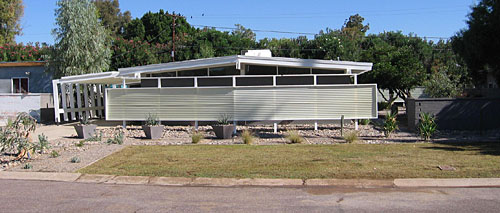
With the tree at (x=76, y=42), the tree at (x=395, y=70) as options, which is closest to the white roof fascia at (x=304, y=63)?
the tree at (x=395, y=70)

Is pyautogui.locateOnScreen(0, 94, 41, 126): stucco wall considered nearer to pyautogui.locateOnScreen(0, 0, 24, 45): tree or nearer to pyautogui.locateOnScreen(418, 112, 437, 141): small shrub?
pyautogui.locateOnScreen(418, 112, 437, 141): small shrub

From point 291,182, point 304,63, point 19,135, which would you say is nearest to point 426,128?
point 304,63

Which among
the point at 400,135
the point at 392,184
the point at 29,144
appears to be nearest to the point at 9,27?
the point at 29,144

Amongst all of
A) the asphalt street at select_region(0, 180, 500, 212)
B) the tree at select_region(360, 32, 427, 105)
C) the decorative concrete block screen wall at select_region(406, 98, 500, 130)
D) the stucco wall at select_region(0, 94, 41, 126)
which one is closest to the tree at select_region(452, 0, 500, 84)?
the decorative concrete block screen wall at select_region(406, 98, 500, 130)

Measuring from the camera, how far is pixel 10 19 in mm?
40781

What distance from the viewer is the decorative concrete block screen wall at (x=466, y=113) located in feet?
54.7

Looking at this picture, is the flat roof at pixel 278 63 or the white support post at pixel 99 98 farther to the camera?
the white support post at pixel 99 98

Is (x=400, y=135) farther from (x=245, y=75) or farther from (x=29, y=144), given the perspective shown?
(x=29, y=144)

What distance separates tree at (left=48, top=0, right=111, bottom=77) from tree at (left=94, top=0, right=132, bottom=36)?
38.3 m

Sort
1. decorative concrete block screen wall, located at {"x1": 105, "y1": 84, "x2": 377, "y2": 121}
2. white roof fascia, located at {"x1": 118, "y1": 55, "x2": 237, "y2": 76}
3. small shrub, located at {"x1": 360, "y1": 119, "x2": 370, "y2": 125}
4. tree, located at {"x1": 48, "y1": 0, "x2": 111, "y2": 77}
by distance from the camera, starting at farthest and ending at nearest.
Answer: tree, located at {"x1": 48, "y1": 0, "x2": 111, "y2": 77}, small shrub, located at {"x1": 360, "y1": 119, "x2": 370, "y2": 125}, white roof fascia, located at {"x1": 118, "y1": 55, "x2": 237, "y2": 76}, decorative concrete block screen wall, located at {"x1": 105, "y1": 84, "x2": 377, "y2": 121}

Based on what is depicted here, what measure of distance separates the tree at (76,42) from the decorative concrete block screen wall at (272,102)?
431 inches

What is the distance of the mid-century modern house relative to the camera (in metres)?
16.6

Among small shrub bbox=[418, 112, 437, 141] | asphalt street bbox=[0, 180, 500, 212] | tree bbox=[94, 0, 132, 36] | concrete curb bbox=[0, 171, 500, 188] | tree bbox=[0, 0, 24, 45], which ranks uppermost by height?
tree bbox=[94, 0, 132, 36]

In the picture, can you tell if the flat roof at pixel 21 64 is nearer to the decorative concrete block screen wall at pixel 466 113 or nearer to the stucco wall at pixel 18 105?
the stucco wall at pixel 18 105
